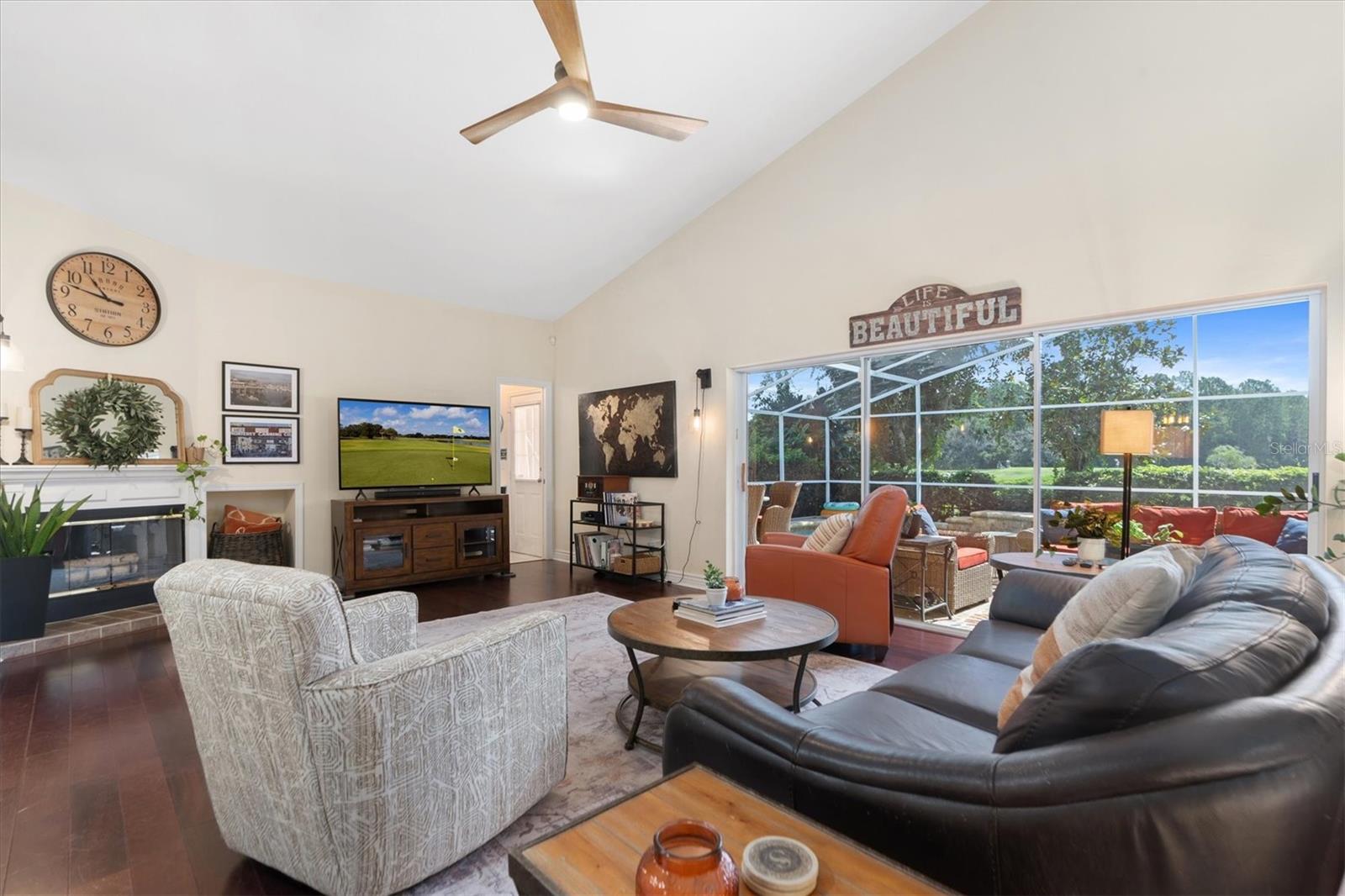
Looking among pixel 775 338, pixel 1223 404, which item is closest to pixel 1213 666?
pixel 1223 404

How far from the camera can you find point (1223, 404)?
134 inches

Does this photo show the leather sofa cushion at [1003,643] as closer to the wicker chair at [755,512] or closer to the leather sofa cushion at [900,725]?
the leather sofa cushion at [900,725]

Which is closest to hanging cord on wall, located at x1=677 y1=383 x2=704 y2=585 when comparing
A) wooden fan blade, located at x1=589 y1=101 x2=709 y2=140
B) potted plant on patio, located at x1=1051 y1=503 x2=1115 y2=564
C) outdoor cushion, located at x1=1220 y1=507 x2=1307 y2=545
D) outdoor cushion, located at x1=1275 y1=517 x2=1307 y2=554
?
wooden fan blade, located at x1=589 y1=101 x2=709 y2=140

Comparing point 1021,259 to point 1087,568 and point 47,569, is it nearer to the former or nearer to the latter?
point 1087,568

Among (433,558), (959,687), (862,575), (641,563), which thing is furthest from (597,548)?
(959,687)

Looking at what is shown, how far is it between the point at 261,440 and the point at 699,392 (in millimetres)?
3894

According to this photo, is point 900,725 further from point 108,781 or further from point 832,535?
point 108,781

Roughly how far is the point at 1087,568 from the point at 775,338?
2811 millimetres

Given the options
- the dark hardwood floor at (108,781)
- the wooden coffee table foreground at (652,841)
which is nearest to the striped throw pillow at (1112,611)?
A: the wooden coffee table foreground at (652,841)

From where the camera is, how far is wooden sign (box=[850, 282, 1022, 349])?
3.91m

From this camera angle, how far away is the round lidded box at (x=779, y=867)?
824 mm

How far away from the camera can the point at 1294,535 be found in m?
3.27

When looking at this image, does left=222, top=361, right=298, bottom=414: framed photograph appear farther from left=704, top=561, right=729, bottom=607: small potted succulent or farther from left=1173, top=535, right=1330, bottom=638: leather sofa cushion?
left=1173, top=535, right=1330, bottom=638: leather sofa cushion

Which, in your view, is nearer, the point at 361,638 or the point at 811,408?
the point at 361,638
